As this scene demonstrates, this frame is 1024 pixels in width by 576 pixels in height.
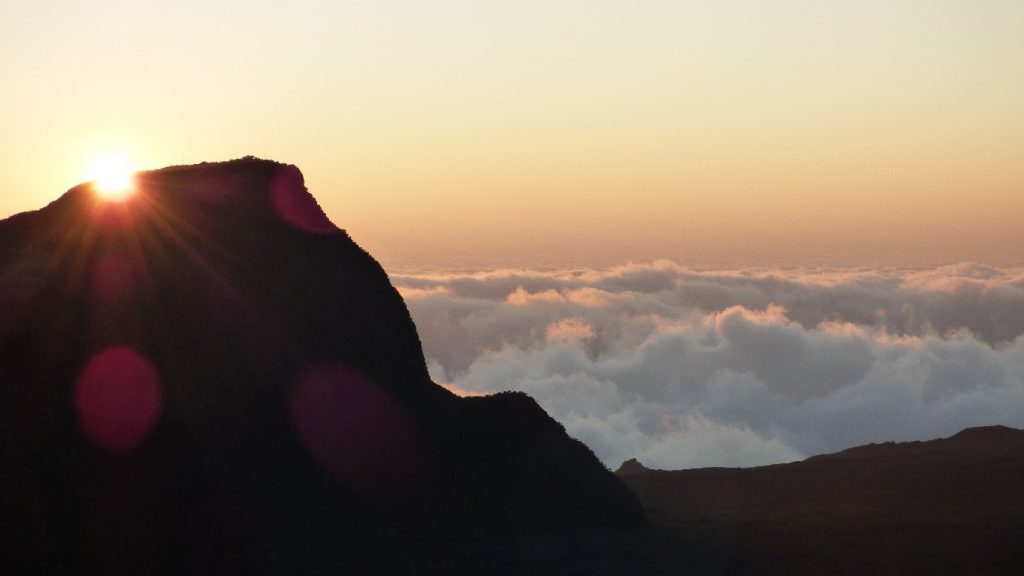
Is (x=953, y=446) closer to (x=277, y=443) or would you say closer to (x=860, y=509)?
(x=860, y=509)

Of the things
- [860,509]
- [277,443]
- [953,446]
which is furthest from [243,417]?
[953,446]

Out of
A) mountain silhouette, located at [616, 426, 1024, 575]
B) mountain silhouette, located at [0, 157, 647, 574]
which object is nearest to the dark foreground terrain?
mountain silhouette, located at [0, 157, 647, 574]

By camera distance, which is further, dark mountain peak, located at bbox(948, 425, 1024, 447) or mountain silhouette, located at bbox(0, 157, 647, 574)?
dark mountain peak, located at bbox(948, 425, 1024, 447)

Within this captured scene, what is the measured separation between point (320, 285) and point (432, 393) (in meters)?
5.27

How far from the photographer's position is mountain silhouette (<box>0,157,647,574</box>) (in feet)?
79.9

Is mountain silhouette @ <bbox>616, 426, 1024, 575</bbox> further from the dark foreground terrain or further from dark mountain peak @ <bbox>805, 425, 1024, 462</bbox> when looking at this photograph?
the dark foreground terrain

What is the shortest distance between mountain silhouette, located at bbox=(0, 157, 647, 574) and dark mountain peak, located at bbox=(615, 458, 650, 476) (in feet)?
60.1

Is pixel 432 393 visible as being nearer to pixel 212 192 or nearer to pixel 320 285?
pixel 320 285

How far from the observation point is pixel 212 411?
1076 inches

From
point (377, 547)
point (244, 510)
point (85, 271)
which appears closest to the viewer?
point (244, 510)

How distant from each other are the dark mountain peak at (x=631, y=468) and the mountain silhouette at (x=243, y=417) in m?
18.3

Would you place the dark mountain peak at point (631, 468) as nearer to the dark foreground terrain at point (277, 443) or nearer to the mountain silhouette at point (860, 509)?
the mountain silhouette at point (860, 509)

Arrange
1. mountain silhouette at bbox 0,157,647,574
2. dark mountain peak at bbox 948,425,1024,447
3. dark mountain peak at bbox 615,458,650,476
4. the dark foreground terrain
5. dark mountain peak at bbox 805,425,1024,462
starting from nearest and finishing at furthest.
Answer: mountain silhouette at bbox 0,157,647,574 → the dark foreground terrain → dark mountain peak at bbox 805,425,1024,462 → dark mountain peak at bbox 615,458,650,476 → dark mountain peak at bbox 948,425,1024,447

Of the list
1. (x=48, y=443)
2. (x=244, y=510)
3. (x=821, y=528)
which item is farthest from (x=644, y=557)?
(x=48, y=443)
